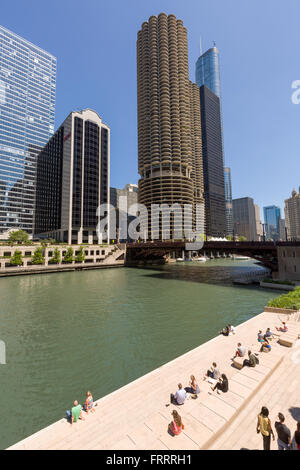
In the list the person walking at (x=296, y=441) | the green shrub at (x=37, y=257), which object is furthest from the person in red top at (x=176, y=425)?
the green shrub at (x=37, y=257)

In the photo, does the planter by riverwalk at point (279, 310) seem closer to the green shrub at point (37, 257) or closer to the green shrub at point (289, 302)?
the green shrub at point (289, 302)

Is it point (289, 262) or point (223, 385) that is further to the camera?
point (289, 262)

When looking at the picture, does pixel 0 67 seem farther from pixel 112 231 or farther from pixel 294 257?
pixel 294 257

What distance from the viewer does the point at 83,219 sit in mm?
106000

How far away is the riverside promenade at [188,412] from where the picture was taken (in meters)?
6.98

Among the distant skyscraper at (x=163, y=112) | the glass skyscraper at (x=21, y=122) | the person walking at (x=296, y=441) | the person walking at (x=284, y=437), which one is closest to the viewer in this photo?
the person walking at (x=296, y=441)

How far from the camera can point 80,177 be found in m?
107

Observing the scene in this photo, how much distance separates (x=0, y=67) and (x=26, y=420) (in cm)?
18924

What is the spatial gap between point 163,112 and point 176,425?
15727 cm

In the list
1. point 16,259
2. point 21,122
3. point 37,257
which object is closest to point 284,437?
point 16,259

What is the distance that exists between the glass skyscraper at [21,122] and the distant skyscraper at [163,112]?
237 ft

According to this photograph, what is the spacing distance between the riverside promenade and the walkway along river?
2410 mm

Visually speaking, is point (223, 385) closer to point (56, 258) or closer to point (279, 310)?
point (279, 310)
